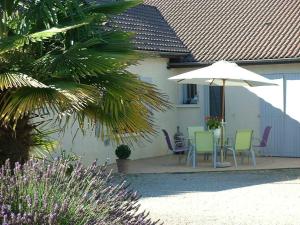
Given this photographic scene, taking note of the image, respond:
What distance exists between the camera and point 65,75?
6621mm

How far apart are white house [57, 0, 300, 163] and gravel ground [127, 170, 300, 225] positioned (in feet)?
11.9

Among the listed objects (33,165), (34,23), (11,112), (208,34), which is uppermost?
(208,34)

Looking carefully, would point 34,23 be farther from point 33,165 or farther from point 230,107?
point 230,107

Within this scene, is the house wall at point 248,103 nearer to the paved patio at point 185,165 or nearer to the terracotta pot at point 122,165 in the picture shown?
the paved patio at point 185,165

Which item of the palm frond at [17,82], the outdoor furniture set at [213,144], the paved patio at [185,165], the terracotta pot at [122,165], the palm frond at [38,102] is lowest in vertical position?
the paved patio at [185,165]

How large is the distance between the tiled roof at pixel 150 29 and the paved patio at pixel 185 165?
349 cm

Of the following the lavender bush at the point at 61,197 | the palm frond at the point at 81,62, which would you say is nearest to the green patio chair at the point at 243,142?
the palm frond at the point at 81,62

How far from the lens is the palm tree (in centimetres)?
644

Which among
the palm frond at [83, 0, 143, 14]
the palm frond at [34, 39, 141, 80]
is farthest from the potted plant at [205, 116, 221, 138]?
the palm frond at [34, 39, 141, 80]

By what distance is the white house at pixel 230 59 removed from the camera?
19547 mm

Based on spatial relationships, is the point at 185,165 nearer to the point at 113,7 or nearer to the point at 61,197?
the point at 113,7

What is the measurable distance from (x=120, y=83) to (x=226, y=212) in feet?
14.7

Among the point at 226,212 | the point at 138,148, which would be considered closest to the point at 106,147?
the point at 138,148

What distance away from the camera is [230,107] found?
20.7 metres
